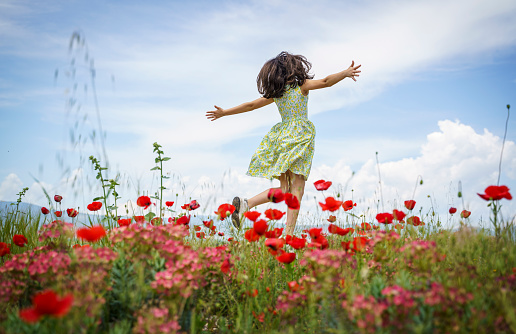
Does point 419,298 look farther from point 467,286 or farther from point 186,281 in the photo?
point 186,281

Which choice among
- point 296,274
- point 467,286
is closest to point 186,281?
point 296,274

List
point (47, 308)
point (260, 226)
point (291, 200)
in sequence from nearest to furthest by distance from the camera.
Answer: point (47, 308), point (260, 226), point (291, 200)

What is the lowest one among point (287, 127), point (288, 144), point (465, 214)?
point (465, 214)

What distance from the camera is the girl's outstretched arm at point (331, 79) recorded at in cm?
516

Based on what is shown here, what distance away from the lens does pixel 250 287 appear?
2.52m

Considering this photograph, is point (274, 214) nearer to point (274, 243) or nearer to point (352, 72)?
point (274, 243)

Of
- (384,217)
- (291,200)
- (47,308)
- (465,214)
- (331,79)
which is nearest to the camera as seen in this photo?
(47,308)

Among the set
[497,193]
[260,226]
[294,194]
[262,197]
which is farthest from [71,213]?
[497,193]

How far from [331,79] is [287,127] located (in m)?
0.87

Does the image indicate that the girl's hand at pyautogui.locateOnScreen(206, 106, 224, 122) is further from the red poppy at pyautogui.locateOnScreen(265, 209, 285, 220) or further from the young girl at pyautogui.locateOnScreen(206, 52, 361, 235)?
the red poppy at pyautogui.locateOnScreen(265, 209, 285, 220)

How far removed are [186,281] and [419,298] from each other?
1.16 metres

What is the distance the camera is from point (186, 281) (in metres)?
2.04

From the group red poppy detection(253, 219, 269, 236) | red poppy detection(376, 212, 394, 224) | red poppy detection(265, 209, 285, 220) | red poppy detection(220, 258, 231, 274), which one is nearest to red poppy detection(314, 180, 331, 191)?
red poppy detection(265, 209, 285, 220)

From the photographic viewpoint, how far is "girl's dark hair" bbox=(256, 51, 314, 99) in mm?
5273
